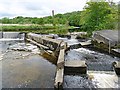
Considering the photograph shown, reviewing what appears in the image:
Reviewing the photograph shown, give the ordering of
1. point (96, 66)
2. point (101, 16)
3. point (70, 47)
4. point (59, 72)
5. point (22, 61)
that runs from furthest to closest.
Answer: point (101, 16) < point (70, 47) < point (22, 61) < point (96, 66) < point (59, 72)

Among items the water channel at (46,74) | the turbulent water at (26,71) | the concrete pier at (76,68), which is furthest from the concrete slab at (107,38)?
the concrete pier at (76,68)

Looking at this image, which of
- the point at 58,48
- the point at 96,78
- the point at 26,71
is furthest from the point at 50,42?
the point at 96,78

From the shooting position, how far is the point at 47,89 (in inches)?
235

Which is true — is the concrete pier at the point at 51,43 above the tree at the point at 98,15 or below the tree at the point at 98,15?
below

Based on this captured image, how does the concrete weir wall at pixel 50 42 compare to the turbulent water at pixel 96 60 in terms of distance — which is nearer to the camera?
the turbulent water at pixel 96 60

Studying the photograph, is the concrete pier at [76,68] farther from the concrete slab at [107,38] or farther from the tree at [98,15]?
the tree at [98,15]

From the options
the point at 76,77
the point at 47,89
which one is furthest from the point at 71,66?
the point at 47,89

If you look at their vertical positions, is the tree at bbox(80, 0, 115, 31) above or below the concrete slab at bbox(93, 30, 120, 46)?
above

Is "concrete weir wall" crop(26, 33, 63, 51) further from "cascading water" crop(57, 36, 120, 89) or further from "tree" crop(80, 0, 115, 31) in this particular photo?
"tree" crop(80, 0, 115, 31)

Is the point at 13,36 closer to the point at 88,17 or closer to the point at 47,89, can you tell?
the point at 88,17

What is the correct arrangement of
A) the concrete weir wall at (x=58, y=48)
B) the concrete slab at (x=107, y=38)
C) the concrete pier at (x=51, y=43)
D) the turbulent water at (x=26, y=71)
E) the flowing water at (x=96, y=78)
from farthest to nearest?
the concrete pier at (x=51, y=43) → the concrete slab at (x=107, y=38) → the turbulent water at (x=26, y=71) → the flowing water at (x=96, y=78) → the concrete weir wall at (x=58, y=48)

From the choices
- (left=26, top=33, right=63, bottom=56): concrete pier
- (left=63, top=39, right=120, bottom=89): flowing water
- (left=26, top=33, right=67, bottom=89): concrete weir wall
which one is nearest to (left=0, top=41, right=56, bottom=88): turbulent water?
(left=26, top=33, right=67, bottom=89): concrete weir wall

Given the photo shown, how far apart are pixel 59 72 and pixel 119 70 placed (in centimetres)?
245

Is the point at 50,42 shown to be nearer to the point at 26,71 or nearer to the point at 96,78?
the point at 26,71
